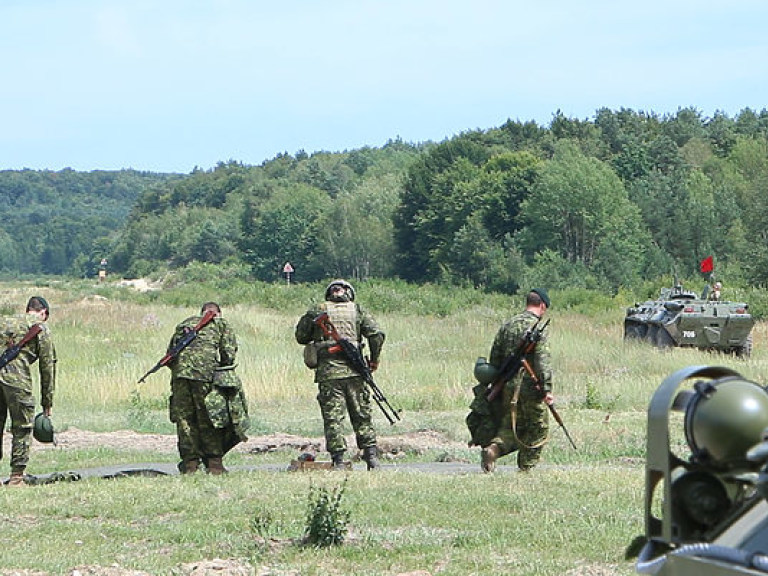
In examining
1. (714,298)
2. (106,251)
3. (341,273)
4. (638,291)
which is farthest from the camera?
(106,251)

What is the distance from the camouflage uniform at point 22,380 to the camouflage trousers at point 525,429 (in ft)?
13.9

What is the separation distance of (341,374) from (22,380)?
299 centimetres

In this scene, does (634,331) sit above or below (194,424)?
below

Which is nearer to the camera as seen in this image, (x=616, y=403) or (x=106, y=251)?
(x=616, y=403)

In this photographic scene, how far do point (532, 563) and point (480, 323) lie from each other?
3186 centimetres

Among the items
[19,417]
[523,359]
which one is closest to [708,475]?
[523,359]

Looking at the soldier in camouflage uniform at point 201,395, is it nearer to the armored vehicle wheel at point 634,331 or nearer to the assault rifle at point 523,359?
the assault rifle at point 523,359

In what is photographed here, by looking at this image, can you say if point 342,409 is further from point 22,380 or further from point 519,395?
point 22,380

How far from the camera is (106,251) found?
589 ft

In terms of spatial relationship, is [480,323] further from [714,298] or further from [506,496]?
[506,496]

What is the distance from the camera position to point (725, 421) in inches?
154

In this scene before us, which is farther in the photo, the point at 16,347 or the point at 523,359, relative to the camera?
the point at 16,347

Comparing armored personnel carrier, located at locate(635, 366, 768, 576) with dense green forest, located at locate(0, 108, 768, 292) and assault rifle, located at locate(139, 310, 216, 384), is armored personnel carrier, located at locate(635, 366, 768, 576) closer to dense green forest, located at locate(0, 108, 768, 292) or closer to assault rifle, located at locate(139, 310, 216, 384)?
assault rifle, located at locate(139, 310, 216, 384)

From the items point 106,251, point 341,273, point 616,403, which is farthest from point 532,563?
point 106,251
